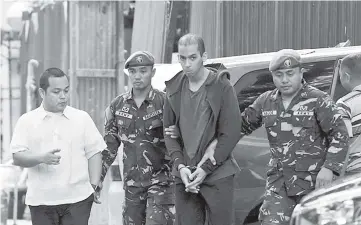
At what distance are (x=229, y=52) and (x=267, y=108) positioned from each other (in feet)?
18.4

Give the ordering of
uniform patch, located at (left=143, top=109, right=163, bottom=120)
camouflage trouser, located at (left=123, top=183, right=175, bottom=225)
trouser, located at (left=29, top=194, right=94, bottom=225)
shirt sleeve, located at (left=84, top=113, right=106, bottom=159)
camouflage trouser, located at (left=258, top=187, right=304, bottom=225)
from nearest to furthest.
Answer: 1. camouflage trouser, located at (left=258, top=187, right=304, bottom=225)
2. trouser, located at (left=29, top=194, right=94, bottom=225)
3. shirt sleeve, located at (left=84, top=113, right=106, bottom=159)
4. camouflage trouser, located at (left=123, top=183, right=175, bottom=225)
5. uniform patch, located at (left=143, top=109, right=163, bottom=120)

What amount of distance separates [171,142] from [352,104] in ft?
4.28

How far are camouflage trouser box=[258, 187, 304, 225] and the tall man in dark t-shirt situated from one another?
0.90 ft

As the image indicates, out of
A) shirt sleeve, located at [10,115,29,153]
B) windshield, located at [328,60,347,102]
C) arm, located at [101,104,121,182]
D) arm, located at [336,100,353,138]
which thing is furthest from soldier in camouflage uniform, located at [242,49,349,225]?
shirt sleeve, located at [10,115,29,153]

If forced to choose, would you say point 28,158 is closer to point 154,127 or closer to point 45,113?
point 45,113

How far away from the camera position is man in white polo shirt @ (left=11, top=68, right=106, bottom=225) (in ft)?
20.0

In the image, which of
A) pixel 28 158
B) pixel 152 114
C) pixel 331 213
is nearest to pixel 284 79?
pixel 152 114

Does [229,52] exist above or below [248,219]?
above

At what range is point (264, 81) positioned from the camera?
666 cm

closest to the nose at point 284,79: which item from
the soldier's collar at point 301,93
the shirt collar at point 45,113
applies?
the soldier's collar at point 301,93

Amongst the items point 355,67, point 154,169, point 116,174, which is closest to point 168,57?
point 116,174

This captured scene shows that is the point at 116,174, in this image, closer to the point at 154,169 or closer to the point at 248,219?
the point at 154,169

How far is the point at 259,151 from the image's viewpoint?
255 inches

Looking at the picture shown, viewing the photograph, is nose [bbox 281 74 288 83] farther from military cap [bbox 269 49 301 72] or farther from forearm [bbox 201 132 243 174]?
forearm [bbox 201 132 243 174]
